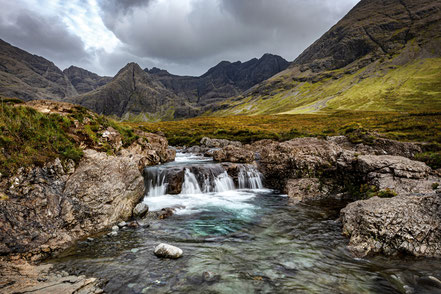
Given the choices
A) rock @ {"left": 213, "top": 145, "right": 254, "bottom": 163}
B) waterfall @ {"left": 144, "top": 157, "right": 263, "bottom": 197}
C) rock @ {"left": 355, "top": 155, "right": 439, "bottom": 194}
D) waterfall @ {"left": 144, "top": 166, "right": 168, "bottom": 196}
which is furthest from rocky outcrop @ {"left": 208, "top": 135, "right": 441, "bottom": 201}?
waterfall @ {"left": 144, "top": 166, "right": 168, "bottom": 196}

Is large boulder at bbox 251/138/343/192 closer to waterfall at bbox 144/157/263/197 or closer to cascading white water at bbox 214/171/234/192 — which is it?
waterfall at bbox 144/157/263/197

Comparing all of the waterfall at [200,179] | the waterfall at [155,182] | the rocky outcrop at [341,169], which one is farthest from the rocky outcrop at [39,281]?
the rocky outcrop at [341,169]

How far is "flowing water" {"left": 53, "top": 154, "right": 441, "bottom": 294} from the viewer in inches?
275

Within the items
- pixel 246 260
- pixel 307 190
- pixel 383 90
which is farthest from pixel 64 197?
pixel 383 90

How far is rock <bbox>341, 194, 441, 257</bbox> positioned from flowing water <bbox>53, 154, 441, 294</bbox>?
53cm

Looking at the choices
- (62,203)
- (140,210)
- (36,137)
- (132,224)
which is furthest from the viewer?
(140,210)

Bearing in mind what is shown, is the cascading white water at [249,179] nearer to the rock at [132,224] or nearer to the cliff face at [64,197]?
the cliff face at [64,197]

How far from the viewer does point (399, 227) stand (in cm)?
891

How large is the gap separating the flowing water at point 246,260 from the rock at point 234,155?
505 inches

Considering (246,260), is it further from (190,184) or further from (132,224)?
(190,184)

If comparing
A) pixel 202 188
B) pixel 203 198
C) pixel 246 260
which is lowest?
pixel 246 260

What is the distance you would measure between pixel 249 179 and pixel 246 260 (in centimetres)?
1408

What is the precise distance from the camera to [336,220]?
12.7 metres

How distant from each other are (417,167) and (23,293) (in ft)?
72.9
